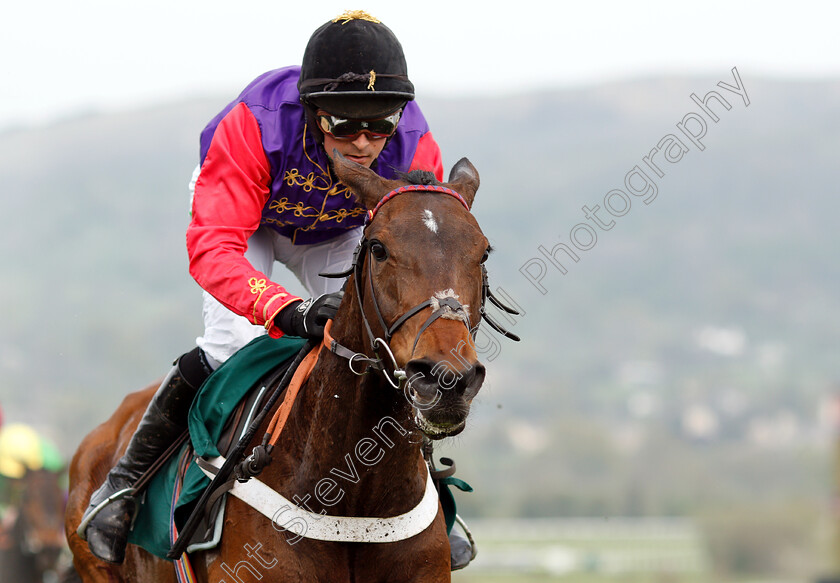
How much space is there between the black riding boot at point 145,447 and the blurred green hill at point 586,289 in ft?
68.9

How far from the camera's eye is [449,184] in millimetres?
4055

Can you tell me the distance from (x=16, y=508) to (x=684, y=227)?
84075 millimetres

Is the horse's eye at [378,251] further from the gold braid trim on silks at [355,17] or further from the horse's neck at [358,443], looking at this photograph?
the gold braid trim on silks at [355,17]

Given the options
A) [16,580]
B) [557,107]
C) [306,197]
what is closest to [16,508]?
[16,580]

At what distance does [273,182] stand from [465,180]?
1142mm

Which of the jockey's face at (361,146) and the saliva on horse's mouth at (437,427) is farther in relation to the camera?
the jockey's face at (361,146)

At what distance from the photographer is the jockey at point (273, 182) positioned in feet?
14.9

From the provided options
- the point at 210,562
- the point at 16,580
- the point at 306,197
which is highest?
the point at 306,197

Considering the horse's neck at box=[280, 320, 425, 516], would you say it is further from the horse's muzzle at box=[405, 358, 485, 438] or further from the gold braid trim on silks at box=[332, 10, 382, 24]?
the gold braid trim on silks at box=[332, 10, 382, 24]

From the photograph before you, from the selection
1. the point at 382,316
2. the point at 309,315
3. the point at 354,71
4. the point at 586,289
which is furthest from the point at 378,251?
the point at 586,289

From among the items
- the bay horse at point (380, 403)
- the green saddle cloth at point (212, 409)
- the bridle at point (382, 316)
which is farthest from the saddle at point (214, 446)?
the bridle at point (382, 316)

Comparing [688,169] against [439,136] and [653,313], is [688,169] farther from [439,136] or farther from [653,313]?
[653,313]

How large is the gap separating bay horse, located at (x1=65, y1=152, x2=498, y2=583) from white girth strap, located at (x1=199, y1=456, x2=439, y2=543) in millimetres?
18

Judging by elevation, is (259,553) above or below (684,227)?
above
